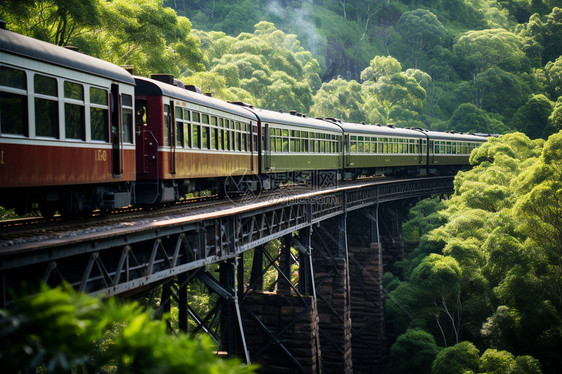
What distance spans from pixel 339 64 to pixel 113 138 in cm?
8529

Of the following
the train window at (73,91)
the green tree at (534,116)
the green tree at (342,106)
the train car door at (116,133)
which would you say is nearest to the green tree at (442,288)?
the train car door at (116,133)

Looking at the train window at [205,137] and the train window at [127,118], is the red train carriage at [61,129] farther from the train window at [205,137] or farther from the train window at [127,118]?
the train window at [205,137]

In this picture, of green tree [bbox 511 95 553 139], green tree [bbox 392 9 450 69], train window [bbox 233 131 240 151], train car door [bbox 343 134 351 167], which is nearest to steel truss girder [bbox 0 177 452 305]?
train window [bbox 233 131 240 151]

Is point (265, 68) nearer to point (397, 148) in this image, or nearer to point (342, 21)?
point (397, 148)

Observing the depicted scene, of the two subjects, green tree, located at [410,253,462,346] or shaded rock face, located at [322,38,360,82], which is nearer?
green tree, located at [410,253,462,346]

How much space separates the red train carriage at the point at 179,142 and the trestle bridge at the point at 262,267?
1087 mm

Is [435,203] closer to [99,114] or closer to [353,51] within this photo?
[99,114]

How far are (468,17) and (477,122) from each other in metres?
47.3

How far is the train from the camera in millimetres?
8219

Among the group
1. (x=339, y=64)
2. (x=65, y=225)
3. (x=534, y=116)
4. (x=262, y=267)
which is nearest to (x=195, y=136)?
(x=65, y=225)

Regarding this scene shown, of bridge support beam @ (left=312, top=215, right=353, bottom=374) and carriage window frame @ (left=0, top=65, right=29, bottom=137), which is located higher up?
carriage window frame @ (left=0, top=65, right=29, bottom=137)

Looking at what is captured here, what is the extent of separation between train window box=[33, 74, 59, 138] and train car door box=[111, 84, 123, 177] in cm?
185

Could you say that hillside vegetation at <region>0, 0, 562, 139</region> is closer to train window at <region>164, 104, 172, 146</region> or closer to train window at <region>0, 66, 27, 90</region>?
train window at <region>164, 104, 172, 146</region>

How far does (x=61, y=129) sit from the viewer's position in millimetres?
9039
